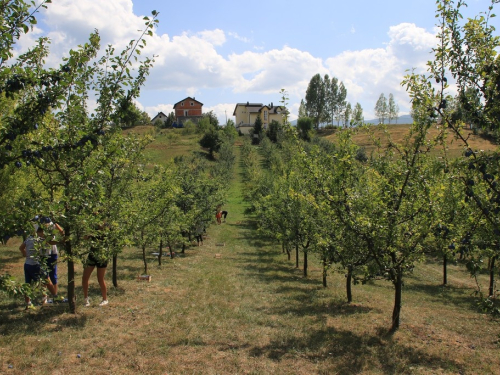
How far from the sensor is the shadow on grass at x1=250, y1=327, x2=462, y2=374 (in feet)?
21.0

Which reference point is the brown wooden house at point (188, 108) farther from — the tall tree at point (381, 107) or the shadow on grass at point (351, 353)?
the shadow on grass at point (351, 353)

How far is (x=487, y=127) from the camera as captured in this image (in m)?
4.46

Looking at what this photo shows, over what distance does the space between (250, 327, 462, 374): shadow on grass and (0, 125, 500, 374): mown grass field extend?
2cm

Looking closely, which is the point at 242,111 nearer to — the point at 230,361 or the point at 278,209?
the point at 278,209

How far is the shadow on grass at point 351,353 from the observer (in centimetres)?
640

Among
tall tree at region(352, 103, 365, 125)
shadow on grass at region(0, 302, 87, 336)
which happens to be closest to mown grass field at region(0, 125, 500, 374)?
shadow on grass at region(0, 302, 87, 336)

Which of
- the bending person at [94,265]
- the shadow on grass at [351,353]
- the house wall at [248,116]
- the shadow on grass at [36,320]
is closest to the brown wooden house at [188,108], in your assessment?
the house wall at [248,116]

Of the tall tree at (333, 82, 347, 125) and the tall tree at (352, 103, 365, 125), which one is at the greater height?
the tall tree at (333, 82, 347, 125)

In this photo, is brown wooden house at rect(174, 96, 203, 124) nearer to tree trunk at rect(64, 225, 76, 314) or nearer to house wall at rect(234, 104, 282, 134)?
house wall at rect(234, 104, 282, 134)

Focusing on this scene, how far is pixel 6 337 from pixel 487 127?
796cm

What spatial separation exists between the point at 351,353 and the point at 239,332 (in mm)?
2270

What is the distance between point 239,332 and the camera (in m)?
7.62

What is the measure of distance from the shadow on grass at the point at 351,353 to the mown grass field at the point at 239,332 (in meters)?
0.02

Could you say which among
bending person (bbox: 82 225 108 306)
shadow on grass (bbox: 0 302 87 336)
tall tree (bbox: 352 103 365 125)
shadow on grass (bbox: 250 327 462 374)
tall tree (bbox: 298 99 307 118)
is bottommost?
shadow on grass (bbox: 250 327 462 374)
